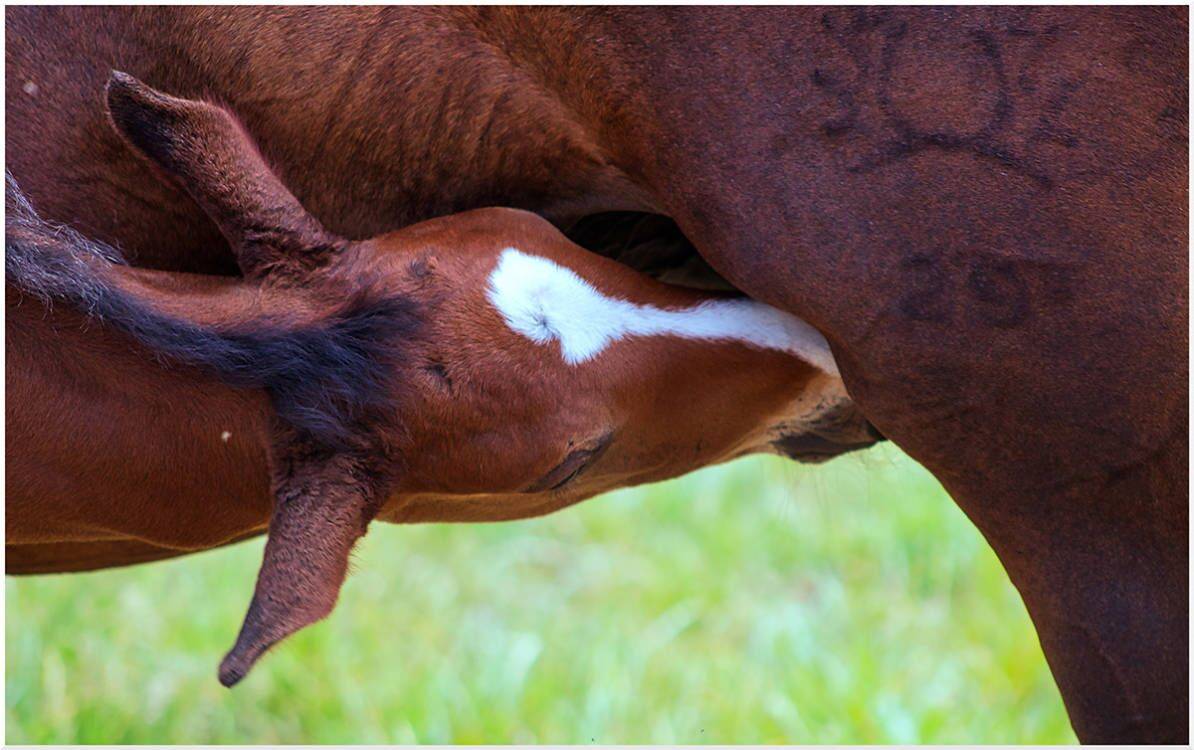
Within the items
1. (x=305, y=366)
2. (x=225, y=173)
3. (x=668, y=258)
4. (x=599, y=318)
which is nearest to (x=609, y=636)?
(x=668, y=258)

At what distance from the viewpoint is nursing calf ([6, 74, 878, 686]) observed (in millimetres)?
2139

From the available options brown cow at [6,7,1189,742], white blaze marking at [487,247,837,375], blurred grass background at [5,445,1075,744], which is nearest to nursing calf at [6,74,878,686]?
white blaze marking at [487,247,837,375]

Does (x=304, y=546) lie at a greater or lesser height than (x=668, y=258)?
lesser

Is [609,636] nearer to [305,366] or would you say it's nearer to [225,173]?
[305,366]

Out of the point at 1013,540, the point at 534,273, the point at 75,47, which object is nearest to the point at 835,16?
the point at 534,273

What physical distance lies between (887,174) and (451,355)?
2.44 feet

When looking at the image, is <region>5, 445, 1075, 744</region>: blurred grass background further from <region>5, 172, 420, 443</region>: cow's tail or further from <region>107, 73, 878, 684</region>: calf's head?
<region>5, 172, 420, 443</region>: cow's tail

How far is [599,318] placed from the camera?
2336 mm

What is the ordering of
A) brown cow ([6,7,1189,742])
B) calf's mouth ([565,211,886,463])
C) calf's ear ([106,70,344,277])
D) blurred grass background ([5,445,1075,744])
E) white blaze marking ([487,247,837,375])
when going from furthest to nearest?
blurred grass background ([5,445,1075,744]) → calf's mouth ([565,211,886,463]) → white blaze marking ([487,247,837,375]) → calf's ear ([106,70,344,277]) → brown cow ([6,7,1189,742])

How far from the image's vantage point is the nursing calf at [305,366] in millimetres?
2139

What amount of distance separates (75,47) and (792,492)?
1746mm

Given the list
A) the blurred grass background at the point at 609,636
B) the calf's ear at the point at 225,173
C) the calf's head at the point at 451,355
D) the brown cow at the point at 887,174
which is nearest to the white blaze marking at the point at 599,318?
the calf's head at the point at 451,355

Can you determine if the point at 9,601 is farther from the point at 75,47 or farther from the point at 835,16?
the point at 835,16

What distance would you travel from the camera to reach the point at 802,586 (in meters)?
5.01
